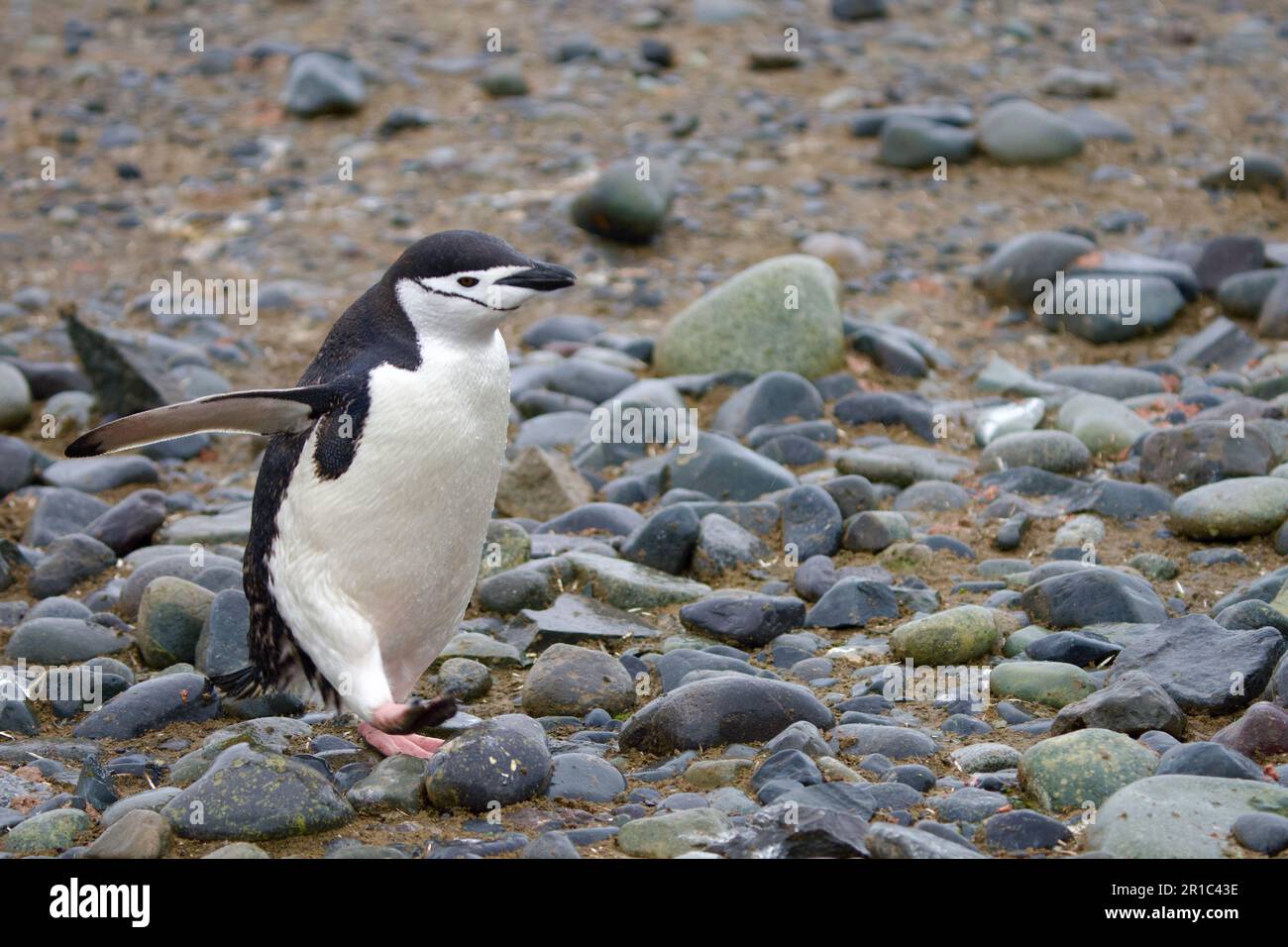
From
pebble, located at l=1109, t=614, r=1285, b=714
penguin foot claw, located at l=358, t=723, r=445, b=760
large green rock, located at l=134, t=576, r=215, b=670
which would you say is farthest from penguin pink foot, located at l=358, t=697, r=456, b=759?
pebble, located at l=1109, t=614, r=1285, b=714

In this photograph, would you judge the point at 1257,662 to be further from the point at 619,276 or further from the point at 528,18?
the point at 528,18

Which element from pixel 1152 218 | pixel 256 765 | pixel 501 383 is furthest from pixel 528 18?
pixel 256 765

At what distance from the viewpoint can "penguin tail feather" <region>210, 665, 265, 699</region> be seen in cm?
487

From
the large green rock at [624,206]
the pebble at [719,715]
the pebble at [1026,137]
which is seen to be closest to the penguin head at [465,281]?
the pebble at [719,715]

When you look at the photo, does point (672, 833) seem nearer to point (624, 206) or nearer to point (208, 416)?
point (208, 416)

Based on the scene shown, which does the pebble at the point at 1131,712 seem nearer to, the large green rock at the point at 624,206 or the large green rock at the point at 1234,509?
the large green rock at the point at 1234,509

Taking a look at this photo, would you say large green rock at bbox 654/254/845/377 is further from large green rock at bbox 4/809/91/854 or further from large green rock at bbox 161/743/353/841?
large green rock at bbox 4/809/91/854

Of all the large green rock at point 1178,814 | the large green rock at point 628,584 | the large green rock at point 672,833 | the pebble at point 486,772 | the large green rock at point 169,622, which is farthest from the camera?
the large green rock at point 628,584

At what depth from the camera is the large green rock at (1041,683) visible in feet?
15.2

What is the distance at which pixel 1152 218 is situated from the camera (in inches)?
414

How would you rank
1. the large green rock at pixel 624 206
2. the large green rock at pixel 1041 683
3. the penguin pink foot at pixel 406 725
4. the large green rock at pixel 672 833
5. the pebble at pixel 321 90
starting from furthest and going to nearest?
the pebble at pixel 321 90 < the large green rock at pixel 624 206 < the large green rock at pixel 1041 683 < the penguin pink foot at pixel 406 725 < the large green rock at pixel 672 833

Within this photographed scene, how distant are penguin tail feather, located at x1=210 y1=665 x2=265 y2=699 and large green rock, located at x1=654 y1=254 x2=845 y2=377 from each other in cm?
408

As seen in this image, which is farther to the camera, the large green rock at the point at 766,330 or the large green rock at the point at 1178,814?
the large green rock at the point at 766,330

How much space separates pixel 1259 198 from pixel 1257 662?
724cm
